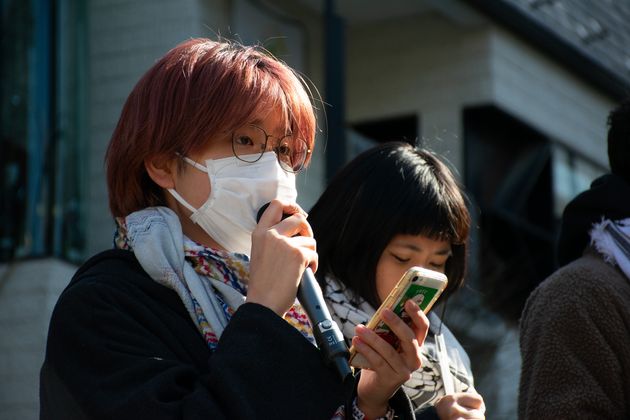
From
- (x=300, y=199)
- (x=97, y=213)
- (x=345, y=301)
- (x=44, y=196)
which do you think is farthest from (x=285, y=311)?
(x=300, y=199)

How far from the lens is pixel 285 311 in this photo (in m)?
2.54

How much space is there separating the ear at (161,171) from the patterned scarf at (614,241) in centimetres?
133

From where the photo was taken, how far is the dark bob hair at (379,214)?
11.9ft

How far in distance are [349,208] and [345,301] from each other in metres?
0.29

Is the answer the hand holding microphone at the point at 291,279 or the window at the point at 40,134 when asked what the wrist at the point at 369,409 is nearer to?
the hand holding microphone at the point at 291,279

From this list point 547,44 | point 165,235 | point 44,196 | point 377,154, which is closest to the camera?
point 165,235

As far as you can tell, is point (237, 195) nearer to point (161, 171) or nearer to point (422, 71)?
point (161, 171)

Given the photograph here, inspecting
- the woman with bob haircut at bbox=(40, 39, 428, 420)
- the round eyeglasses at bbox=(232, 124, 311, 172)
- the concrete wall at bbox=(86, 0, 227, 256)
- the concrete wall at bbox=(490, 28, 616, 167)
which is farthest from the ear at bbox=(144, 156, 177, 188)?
the concrete wall at bbox=(490, 28, 616, 167)

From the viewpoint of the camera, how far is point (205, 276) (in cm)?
274

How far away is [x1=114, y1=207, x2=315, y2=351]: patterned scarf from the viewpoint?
8.73 ft

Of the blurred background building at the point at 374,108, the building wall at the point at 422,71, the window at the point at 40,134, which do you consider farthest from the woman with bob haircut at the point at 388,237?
the building wall at the point at 422,71

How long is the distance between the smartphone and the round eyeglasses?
0.44 metres

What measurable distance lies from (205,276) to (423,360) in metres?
0.86

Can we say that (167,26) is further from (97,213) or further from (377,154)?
(377,154)
